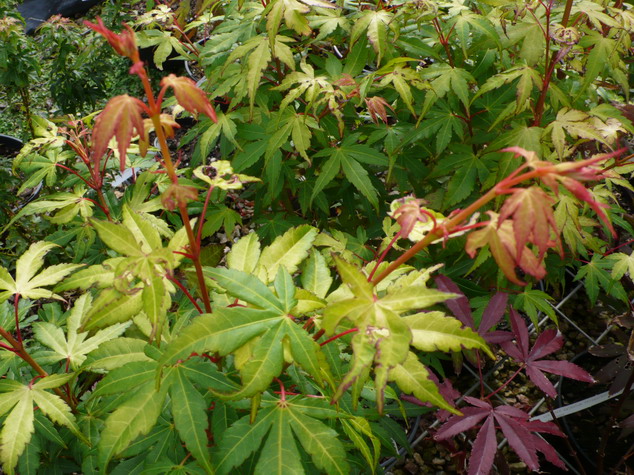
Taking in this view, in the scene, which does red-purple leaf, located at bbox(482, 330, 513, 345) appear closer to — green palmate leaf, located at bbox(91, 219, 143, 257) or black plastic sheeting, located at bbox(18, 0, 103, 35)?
green palmate leaf, located at bbox(91, 219, 143, 257)

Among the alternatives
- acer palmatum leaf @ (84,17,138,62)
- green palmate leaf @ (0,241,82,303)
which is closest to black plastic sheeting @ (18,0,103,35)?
green palmate leaf @ (0,241,82,303)

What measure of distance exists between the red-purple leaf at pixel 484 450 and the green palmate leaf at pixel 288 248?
771mm

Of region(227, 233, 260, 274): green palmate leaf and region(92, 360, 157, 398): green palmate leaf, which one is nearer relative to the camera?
region(92, 360, 157, 398): green palmate leaf

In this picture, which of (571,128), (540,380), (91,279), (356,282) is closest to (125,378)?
(91,279)

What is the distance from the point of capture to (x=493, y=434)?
4.80 feet

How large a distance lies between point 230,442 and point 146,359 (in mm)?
290

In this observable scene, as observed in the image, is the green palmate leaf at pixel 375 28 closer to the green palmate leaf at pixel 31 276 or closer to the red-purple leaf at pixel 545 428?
the green palmate leaf at pixel 31 276

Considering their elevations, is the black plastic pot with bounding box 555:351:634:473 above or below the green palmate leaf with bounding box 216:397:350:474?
below

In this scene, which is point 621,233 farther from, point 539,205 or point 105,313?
point 105,313

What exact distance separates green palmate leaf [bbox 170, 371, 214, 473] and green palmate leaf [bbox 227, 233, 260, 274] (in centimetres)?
28

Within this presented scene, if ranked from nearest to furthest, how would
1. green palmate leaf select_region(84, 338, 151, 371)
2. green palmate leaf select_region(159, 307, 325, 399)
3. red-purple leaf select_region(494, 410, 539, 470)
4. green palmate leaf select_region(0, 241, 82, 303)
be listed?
green palmate leaf select_region(159, 307, 325, 399)
green palmate leaf select_region(84, 338, 151, 371)
green palmate leaf select_region(0, 241, 82, 303)
red-purple leaf select_region(494, 410, 539, 470)

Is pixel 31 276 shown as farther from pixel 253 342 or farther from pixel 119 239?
pixel 253 342

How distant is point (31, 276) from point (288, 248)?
0.69 m

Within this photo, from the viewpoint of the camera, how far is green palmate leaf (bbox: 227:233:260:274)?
1.23m
